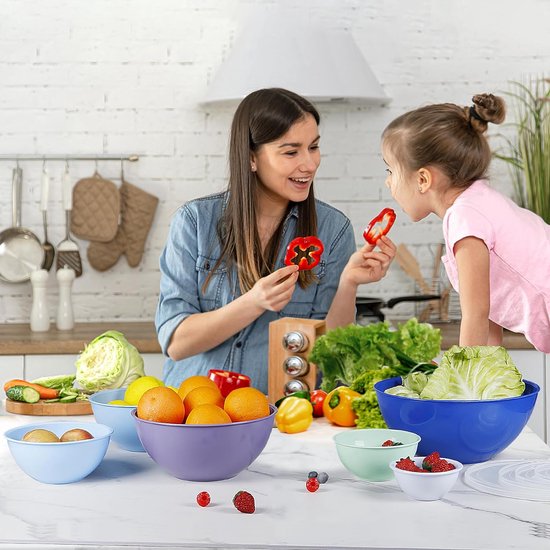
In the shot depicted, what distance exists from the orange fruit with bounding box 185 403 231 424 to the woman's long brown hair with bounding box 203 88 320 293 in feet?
3.54

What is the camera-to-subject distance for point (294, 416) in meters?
1.82

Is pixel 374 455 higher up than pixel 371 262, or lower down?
lower down

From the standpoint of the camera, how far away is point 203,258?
8.32ft

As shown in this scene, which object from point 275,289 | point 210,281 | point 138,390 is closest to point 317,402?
point 275,289

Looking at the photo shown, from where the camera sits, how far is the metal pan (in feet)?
12.7

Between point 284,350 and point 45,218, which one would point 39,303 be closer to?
point 45,218

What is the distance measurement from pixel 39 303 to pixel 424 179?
6.43ft

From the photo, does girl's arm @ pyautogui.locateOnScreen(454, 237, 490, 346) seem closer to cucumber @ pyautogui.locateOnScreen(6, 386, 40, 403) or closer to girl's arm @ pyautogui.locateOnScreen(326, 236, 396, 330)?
girl's arm @ pyautogui.locateOnScreen(326, 236, 396, 330)

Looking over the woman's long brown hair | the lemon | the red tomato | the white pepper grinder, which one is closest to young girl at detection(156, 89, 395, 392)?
the woman's long brown hair

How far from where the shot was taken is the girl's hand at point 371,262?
7.79 ft

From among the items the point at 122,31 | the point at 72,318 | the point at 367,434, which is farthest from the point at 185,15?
the point at 367,434

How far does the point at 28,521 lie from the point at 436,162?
149 centimetres

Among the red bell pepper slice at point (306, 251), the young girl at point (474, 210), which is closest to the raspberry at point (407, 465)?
the young girl at point (474, 210)

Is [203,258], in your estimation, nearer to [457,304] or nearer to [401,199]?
[401,199]
